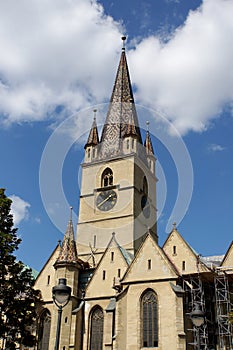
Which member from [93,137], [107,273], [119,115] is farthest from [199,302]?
[119,115]

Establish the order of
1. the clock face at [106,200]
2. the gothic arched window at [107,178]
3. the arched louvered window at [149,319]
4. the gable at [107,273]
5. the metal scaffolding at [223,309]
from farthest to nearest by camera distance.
Result: the gothic arched window at [107,178] → the clock face at [106,200] → the gable at [107,273] → the metal scaffolding at [223,309] → the arched louvered window at [149,319]

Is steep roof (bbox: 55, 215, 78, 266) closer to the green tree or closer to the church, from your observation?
the church

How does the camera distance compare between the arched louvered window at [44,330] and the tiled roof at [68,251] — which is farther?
the tiled roof at [68,251]

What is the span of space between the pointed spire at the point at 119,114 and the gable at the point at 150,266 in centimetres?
2108

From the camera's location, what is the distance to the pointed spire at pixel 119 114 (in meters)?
52.8

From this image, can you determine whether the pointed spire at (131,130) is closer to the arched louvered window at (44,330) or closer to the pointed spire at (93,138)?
the pointed spire at (93,138)

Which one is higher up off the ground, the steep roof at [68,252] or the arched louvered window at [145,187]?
the arched louvered window at [145,187]

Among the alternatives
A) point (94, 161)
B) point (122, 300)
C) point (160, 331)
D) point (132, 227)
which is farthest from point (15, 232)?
point (94, 161)

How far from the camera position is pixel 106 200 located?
47719 mm

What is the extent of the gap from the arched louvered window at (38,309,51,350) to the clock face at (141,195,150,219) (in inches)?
681

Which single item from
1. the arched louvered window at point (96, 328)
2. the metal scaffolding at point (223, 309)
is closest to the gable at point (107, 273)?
the arched louvered window at point (96, 328)

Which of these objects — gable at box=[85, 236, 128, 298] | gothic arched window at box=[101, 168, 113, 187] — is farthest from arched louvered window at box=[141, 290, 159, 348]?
gothic arched window at box=[101, 168, 113, 187]

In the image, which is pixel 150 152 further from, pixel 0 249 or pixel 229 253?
pixel 0 249

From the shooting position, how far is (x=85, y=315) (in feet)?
111
